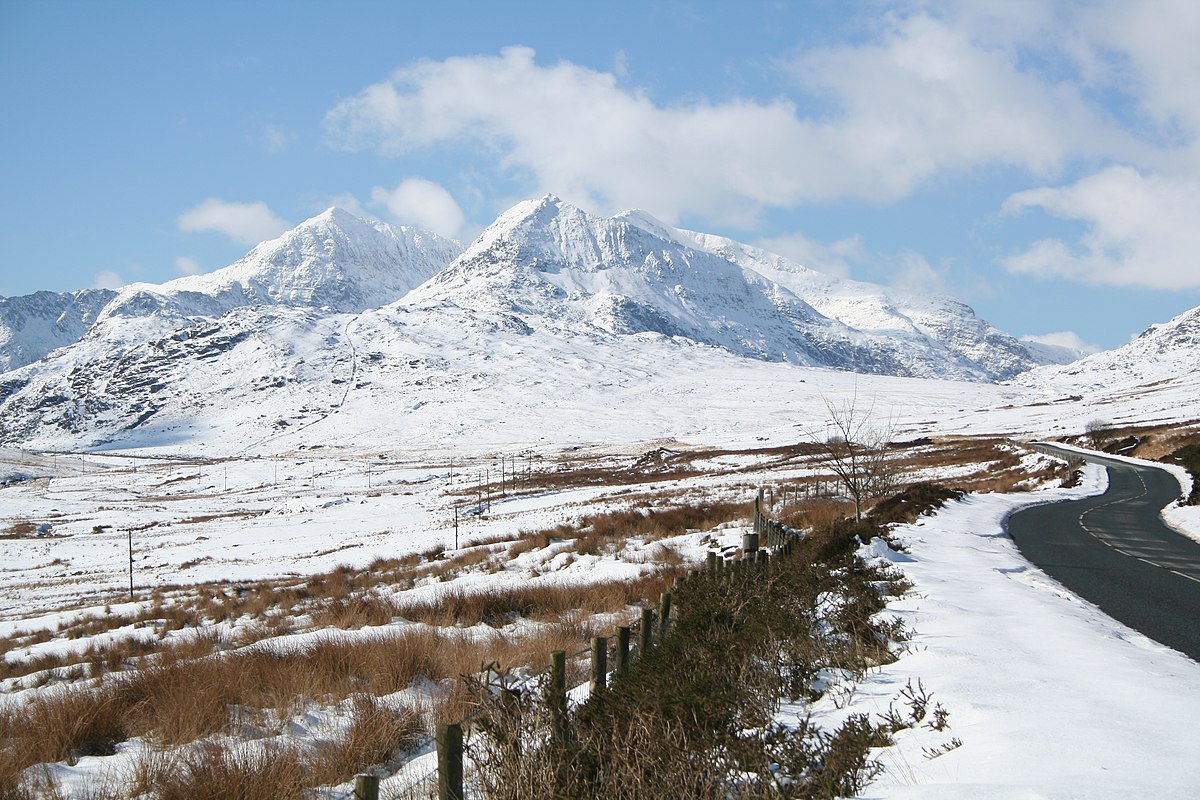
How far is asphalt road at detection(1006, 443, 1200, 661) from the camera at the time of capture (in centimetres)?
926

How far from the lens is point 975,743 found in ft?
13.5

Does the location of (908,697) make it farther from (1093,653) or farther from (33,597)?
(33,597)

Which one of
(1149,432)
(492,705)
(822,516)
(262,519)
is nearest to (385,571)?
(822,516)

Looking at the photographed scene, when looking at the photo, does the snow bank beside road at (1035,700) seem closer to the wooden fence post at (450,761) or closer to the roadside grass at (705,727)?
the roadside grass at (705,727)

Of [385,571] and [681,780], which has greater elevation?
[681,780]

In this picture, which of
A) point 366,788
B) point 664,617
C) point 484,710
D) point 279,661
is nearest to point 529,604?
point 279,661

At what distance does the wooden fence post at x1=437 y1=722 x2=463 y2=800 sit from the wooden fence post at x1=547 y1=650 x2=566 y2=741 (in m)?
0.67

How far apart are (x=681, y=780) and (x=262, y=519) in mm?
59378

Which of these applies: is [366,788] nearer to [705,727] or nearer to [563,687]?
[563,687]

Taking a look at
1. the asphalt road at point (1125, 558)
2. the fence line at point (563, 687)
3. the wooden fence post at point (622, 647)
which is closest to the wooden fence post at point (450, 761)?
the fence line at point (563, 687)

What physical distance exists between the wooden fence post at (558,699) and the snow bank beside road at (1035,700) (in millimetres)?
1624

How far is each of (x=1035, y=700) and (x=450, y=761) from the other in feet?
12.0

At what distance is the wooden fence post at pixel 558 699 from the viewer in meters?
4.23

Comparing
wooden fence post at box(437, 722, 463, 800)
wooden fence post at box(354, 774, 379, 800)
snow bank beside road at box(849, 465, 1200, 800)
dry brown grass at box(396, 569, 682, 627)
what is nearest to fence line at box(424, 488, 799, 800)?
wooden fence post at box(437, 722, 463, 800)
